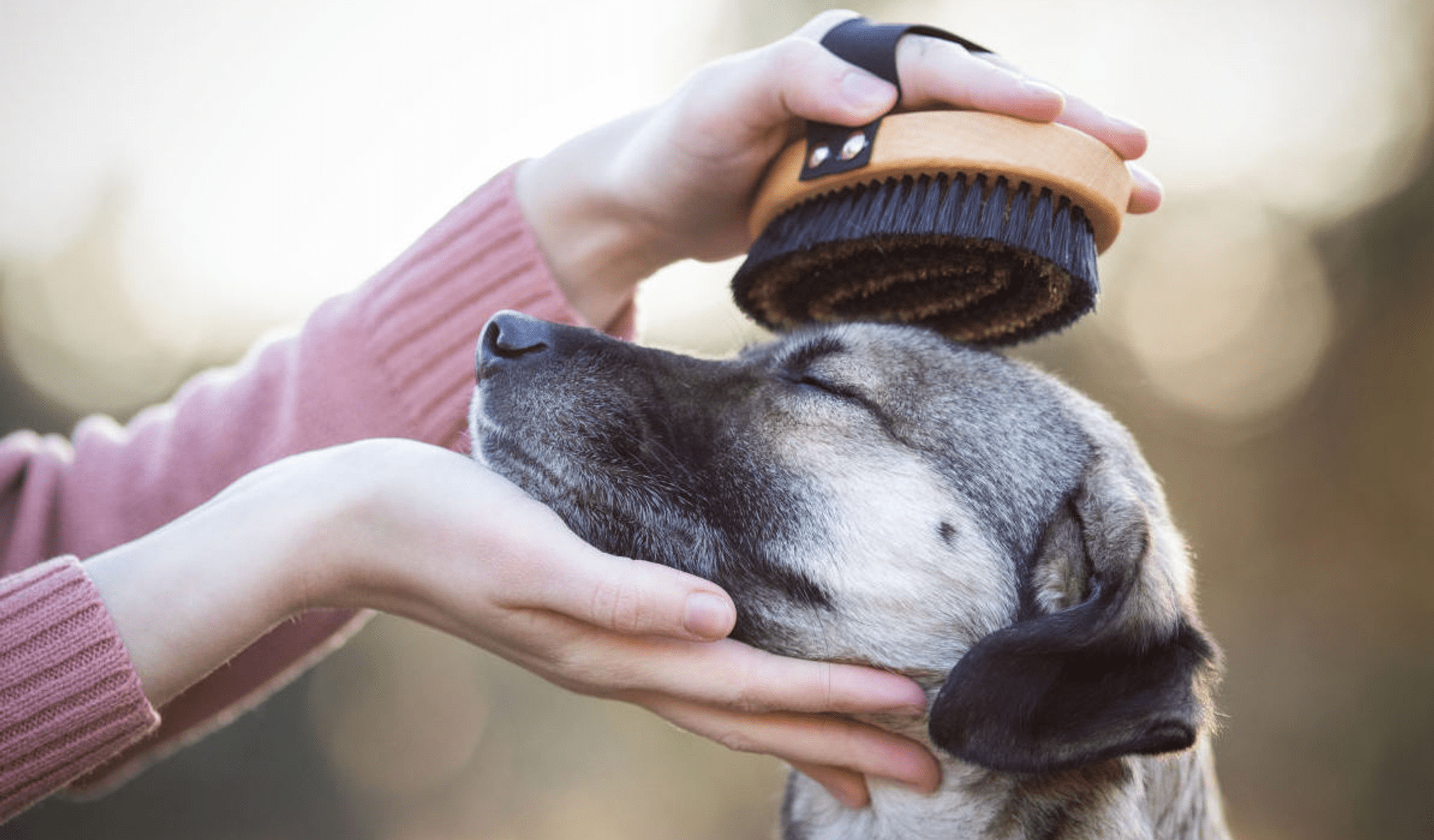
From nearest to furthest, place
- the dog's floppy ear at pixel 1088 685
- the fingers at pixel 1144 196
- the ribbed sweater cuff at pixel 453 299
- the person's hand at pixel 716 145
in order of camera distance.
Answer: the dog's floppy ear at pixel 1088 685, the person's hand at pixel 716 145, the fingers at pixel 1144 196, the ribbed sweater cuff at pixel 453 299

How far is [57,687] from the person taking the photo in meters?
1.98

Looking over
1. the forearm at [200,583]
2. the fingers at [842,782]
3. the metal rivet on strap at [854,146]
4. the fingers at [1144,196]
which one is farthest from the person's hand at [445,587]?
the fingers at [1144,196]

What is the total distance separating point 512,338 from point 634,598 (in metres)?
0.75

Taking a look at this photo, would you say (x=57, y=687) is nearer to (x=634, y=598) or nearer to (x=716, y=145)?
(x=634, y=598)

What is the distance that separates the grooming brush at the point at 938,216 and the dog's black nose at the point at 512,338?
606mm

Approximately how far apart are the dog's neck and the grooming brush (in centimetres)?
110

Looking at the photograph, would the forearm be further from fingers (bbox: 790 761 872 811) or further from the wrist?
the wrist

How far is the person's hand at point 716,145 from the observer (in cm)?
233

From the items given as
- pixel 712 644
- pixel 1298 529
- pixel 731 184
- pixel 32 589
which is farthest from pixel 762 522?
pixel 1298 529

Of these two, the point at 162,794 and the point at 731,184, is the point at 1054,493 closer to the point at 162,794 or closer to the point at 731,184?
the point at 731,184

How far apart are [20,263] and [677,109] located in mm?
9164

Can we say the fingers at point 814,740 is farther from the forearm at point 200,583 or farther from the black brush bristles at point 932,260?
the black brush bristles at point 932,260

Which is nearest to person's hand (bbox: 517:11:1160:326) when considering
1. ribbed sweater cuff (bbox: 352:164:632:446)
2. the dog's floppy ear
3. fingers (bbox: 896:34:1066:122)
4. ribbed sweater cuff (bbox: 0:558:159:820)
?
fingers (bbox: 896:34:1066:122)

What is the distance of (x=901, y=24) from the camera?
2.54m
